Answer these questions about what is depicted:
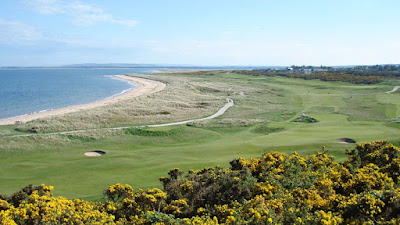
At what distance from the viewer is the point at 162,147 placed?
31406mm

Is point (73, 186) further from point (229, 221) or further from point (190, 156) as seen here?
point (229, 221)

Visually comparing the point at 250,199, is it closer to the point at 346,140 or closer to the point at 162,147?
the point at 162,147

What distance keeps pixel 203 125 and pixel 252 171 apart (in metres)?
27.7

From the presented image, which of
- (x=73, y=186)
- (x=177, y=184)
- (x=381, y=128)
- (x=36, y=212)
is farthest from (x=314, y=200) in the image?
(x=381, y=128)

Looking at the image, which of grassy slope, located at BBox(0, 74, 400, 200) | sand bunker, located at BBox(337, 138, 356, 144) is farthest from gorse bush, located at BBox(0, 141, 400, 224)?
sand bunker, located at BBox(337, 138, 356, 144)

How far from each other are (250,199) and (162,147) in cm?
1992

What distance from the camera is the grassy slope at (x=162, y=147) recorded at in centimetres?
1912

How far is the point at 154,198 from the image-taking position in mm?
11547

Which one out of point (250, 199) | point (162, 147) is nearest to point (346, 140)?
point (162, 147)

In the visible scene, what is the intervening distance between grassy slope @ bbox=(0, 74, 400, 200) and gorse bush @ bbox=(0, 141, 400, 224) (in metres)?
4.44

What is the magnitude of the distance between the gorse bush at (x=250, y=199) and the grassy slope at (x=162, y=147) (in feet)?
14.6

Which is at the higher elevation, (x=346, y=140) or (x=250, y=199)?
(x=250, y=199)

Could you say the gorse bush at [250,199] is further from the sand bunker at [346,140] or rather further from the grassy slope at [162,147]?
the sand bunker at [346,140]

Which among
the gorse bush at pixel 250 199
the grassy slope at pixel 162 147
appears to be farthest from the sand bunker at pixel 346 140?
the gorse bush at pixel 250 199
